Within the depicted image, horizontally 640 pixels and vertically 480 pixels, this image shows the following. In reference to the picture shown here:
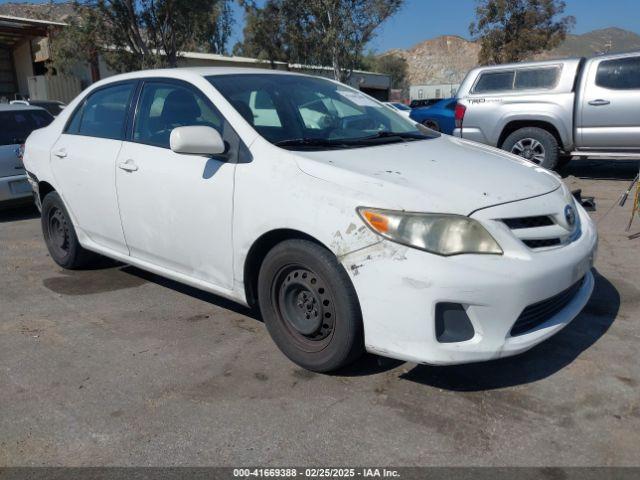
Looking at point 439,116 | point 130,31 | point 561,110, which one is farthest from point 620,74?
point 130,31

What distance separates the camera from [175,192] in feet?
11.8

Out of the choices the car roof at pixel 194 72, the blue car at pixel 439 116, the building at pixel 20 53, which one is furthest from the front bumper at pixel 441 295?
the building at pixel 20 53

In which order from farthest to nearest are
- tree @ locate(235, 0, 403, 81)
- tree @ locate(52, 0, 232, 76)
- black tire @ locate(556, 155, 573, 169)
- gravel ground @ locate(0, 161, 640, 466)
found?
tree @ locate(235, 0, 403, 81) < tree @ locate(52, 0, 232, 76) < black tire @ locate(556, 155, 573, 169) < gravel ground @ locate(0, 161, 640, 466)

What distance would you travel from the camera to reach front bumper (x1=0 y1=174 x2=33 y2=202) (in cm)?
706

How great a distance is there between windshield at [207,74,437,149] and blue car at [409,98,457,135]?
9586 mm

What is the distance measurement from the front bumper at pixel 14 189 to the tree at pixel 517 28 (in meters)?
24.4

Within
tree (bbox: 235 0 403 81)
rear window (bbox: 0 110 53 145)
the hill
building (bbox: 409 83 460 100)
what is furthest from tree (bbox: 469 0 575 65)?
the hill

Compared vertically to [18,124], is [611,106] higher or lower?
higher

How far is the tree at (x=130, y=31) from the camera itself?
17594 millimetres

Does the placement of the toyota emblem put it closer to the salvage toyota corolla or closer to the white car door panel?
the salvage toyota corolla

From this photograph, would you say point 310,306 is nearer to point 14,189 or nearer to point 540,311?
point 540,311

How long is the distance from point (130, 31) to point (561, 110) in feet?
47.5

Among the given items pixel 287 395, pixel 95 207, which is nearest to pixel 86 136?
pixel 95 207

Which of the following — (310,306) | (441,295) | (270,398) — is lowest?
(270,398)
